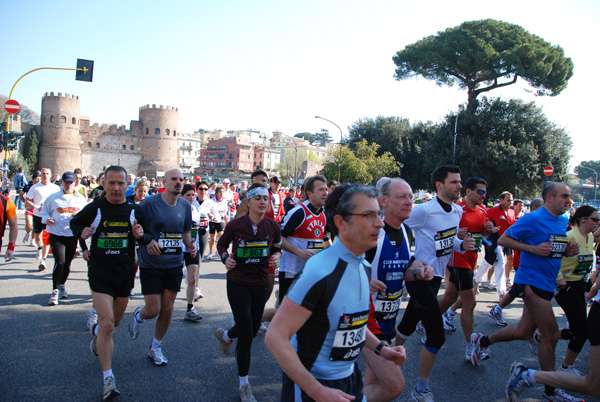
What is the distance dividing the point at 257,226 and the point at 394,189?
1518 mm

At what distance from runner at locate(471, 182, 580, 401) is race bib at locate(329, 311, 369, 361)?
2.74m

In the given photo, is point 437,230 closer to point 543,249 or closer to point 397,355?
point 543,249

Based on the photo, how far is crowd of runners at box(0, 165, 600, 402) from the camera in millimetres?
2059

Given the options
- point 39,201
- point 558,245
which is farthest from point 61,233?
point 558,245

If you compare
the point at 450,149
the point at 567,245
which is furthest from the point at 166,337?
the point at 450,149

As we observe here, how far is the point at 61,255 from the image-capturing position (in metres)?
6.62

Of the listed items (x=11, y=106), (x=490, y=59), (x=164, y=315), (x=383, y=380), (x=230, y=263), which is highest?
(x=490, y=59)

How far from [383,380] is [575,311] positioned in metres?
2.77

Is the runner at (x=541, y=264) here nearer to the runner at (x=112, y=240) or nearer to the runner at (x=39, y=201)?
the runner at (x=112, y=240)

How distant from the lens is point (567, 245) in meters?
4.41

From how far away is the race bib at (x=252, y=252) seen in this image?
163 inches

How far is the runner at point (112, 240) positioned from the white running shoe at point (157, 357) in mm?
494

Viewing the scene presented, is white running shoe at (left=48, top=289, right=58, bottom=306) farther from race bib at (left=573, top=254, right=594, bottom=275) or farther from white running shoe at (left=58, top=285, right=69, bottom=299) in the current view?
race bib at (left=573, top=254, right=594, bottom=275)

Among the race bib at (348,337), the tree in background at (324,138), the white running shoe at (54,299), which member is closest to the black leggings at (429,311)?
the race bib at (348,337)
